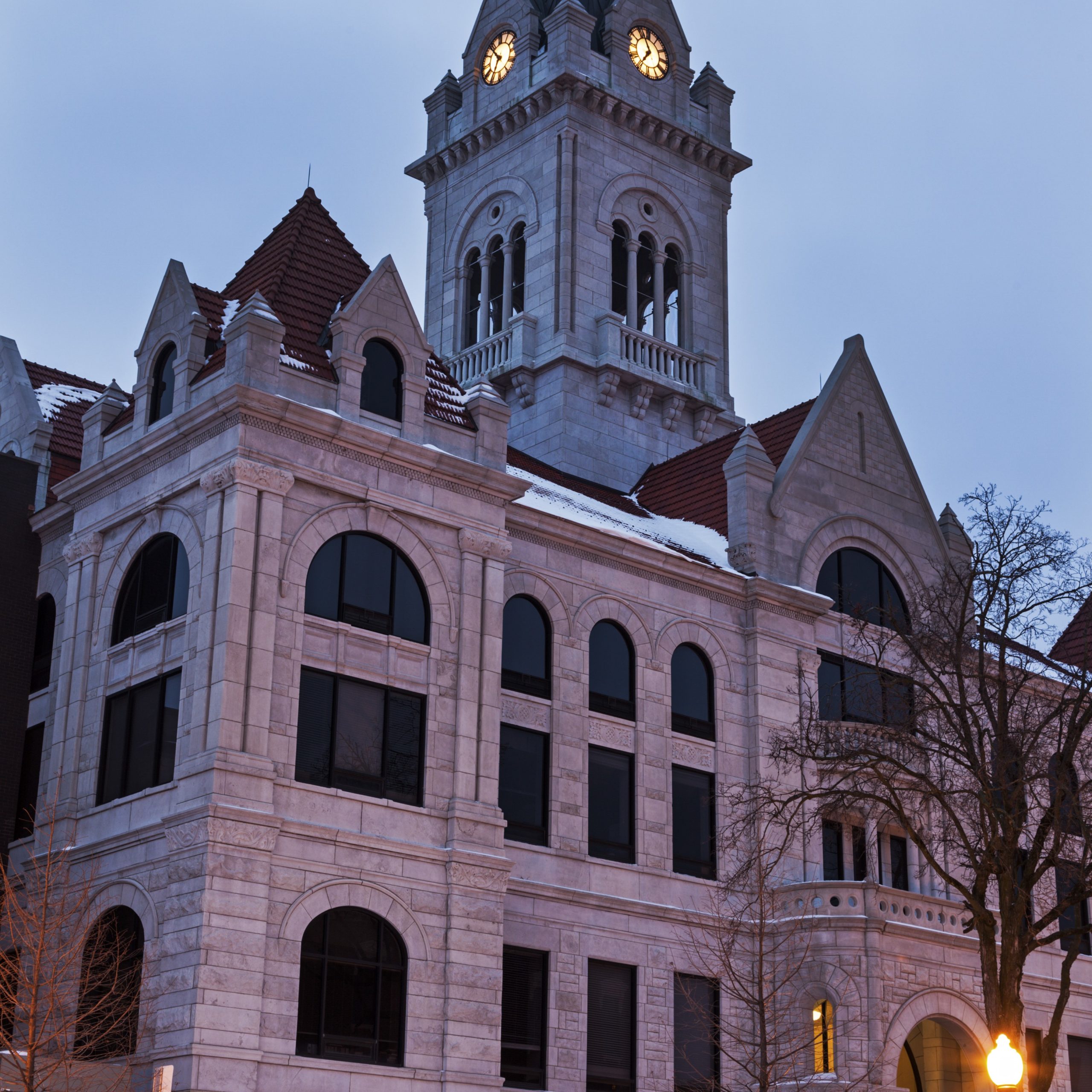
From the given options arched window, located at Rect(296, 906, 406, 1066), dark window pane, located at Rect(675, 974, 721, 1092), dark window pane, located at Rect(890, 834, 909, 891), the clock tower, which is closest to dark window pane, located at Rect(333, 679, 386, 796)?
arched window, located at Rect(296, 906, 406, 1066)

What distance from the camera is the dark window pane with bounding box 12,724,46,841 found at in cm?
3609

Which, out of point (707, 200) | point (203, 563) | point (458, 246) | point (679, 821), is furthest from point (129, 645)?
point (707, 200)

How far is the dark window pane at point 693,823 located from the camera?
3797 centimetres

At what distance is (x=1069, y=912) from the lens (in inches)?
1826

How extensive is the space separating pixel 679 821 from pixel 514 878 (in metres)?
5.31

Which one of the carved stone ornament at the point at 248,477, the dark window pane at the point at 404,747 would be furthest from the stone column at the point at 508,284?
the dark window pane at the point at 404,747

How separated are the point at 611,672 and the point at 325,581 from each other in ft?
26.3

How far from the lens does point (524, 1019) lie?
33938 millimetres

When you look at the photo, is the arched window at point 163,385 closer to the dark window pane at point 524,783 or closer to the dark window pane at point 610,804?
the dark window pane at point 524,783

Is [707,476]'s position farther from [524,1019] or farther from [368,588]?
[524,1019]

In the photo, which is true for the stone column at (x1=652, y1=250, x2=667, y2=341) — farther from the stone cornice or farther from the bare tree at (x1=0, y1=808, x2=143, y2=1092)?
the bare tree at (x1=0, y1=808, x2=143, y2=1092)

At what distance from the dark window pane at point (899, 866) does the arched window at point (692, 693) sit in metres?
5.94

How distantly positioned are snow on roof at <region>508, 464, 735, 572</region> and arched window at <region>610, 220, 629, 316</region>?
11.3 metres

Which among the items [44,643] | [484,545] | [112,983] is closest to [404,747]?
[484,545]
